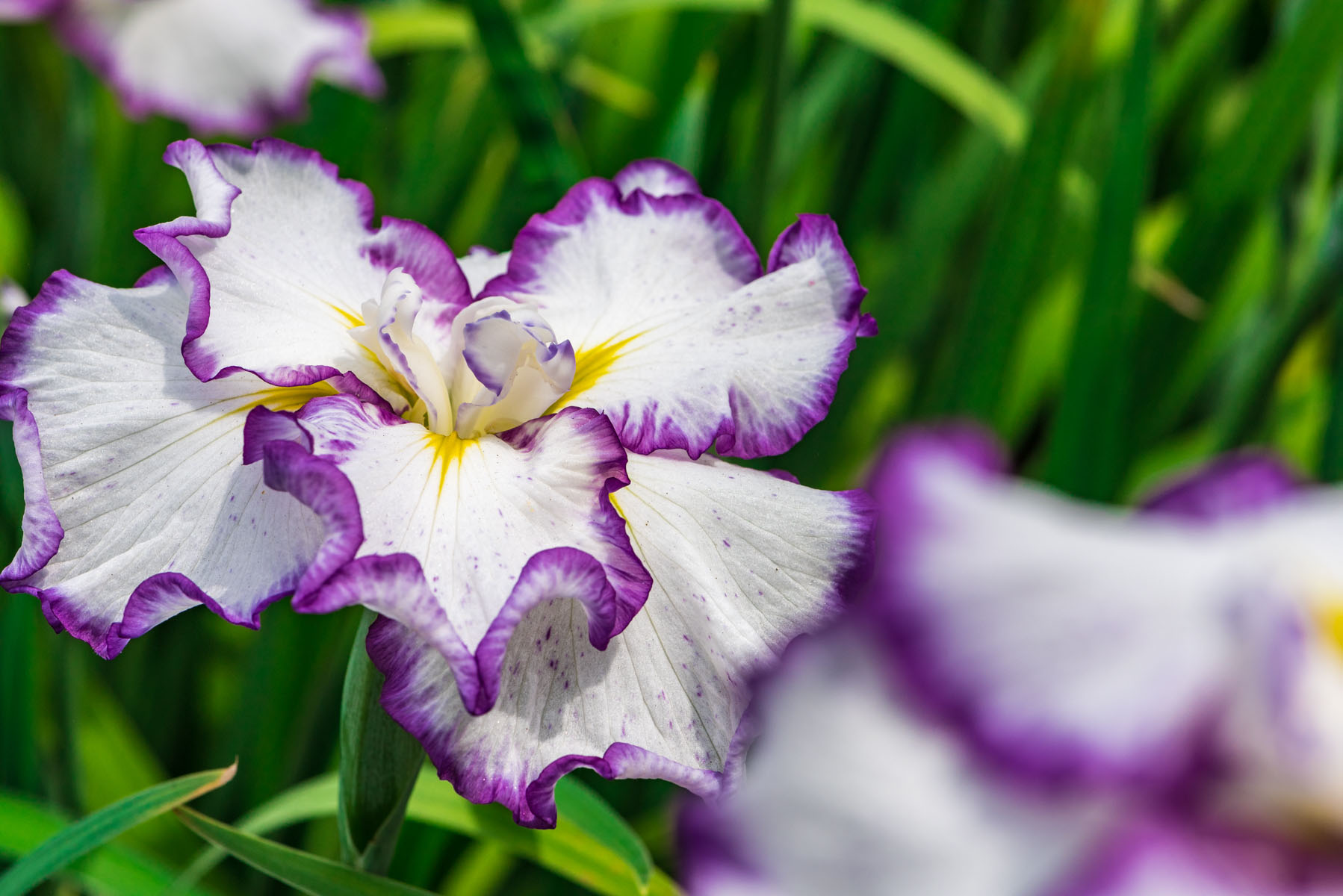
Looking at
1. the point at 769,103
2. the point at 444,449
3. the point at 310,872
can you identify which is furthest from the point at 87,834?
the point at 769,103

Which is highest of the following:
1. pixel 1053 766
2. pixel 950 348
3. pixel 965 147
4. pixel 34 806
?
pixel 1053 766

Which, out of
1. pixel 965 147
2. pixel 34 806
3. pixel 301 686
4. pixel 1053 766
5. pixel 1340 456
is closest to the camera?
pixel 1053 766

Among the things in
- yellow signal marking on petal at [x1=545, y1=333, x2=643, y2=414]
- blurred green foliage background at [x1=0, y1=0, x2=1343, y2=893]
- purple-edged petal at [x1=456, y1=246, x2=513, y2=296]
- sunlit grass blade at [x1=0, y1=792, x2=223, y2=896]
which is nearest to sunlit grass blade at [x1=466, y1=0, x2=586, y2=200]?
blurred green foliage background at [x1=0, y1=0, x2=1343, y2=893]

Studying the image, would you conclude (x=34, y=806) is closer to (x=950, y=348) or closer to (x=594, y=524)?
(x=594, y=524)

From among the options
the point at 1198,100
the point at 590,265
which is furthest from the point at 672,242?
the point at 1198,100

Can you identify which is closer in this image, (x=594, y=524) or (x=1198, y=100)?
(x=594, y=524)

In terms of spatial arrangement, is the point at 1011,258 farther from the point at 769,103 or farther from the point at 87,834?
the point at 87,834

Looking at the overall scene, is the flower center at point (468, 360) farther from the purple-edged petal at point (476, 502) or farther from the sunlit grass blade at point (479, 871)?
the sunlit grass blade at point (479, 871)
